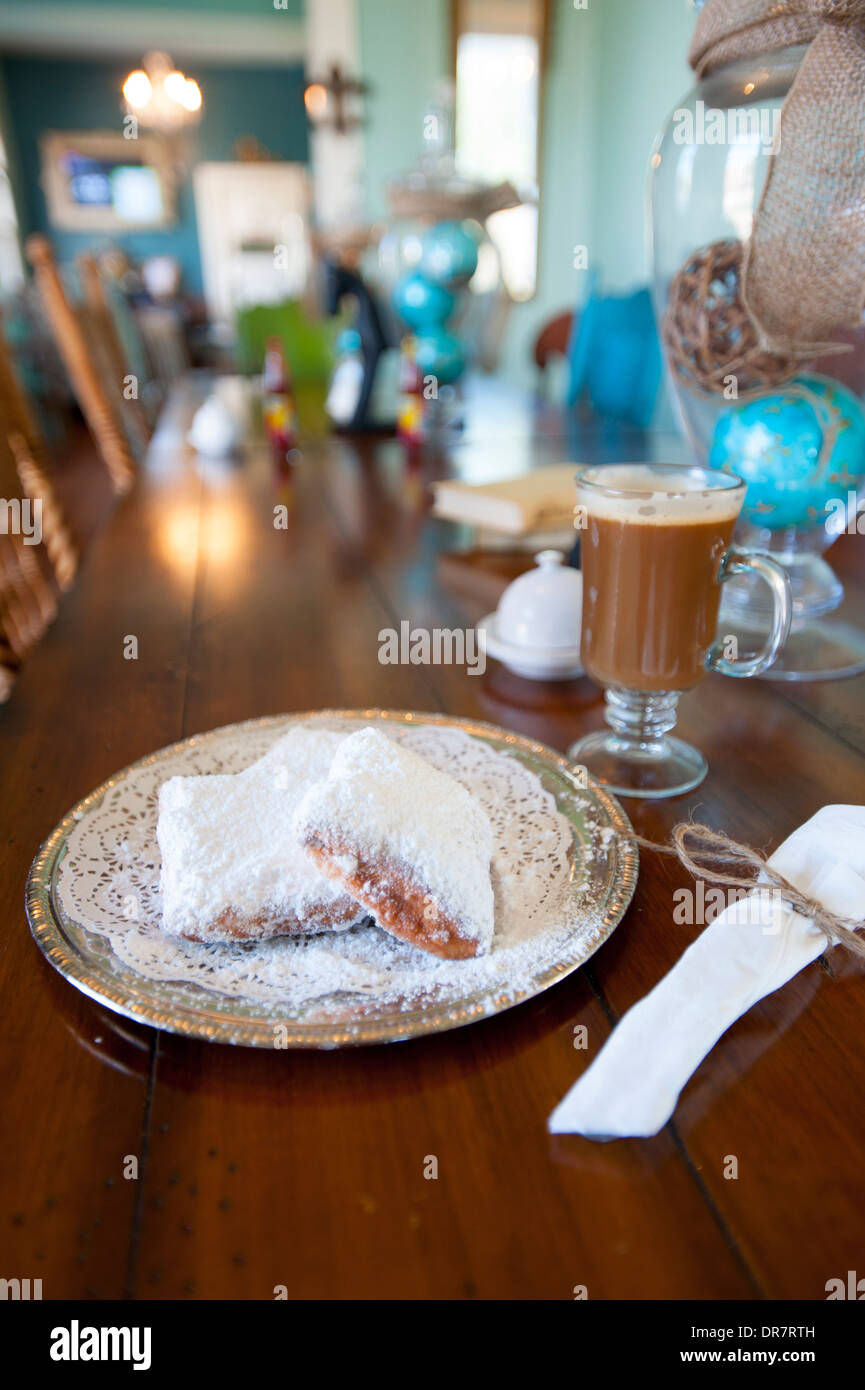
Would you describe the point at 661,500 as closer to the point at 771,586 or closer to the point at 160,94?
the point at 771,586

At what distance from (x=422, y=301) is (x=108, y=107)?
28.7 ft

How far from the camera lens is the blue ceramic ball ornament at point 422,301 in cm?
194

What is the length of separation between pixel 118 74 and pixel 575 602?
33.1ft

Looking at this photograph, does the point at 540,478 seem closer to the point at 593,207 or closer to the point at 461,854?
the point at 461,854

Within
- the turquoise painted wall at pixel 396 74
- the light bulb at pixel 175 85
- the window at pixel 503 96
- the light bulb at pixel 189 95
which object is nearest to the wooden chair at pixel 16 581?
the window at pixel 503 96

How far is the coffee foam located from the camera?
58 cm

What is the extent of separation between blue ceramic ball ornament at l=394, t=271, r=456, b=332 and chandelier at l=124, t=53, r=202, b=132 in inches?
199

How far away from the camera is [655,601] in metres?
0.60

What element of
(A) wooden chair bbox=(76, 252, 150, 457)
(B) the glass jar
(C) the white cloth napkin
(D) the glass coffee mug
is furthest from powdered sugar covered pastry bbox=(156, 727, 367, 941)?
(A) wooden chair bbox=(76, 252, 150, 457)

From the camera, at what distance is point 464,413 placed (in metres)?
2.29

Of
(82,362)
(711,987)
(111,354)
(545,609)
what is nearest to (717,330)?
(545,609)

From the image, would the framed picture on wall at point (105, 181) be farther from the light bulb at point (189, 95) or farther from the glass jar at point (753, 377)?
the glass jar at point (753, 377)
